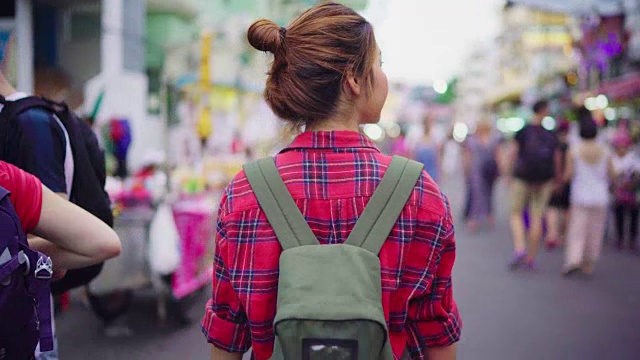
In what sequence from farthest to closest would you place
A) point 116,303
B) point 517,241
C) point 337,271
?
point 517,241
point 116,303
point 337,271

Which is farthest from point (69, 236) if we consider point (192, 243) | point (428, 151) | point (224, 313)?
point (428, 151)

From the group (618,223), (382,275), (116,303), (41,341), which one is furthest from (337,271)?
(618,223)

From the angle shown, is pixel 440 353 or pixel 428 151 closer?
pixel 440 353

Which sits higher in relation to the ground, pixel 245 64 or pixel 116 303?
pixel 245 64

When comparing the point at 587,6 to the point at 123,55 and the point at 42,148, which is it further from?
the point at 42,148

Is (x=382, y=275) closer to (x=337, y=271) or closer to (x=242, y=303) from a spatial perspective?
(x=337, y=271)

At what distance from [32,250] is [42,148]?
0.66m

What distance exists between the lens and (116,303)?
5781 millimetres

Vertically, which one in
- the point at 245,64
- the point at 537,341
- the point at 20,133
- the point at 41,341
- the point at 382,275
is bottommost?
the point at 537,341

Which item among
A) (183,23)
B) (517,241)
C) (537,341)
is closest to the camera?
(537,341)

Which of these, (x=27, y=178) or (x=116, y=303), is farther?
(x=116, y=303)

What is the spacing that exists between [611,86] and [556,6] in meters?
11.5

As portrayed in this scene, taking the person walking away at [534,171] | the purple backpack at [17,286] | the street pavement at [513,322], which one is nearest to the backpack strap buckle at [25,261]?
the purple backpack at [17,286]

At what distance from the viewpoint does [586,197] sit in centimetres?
777
